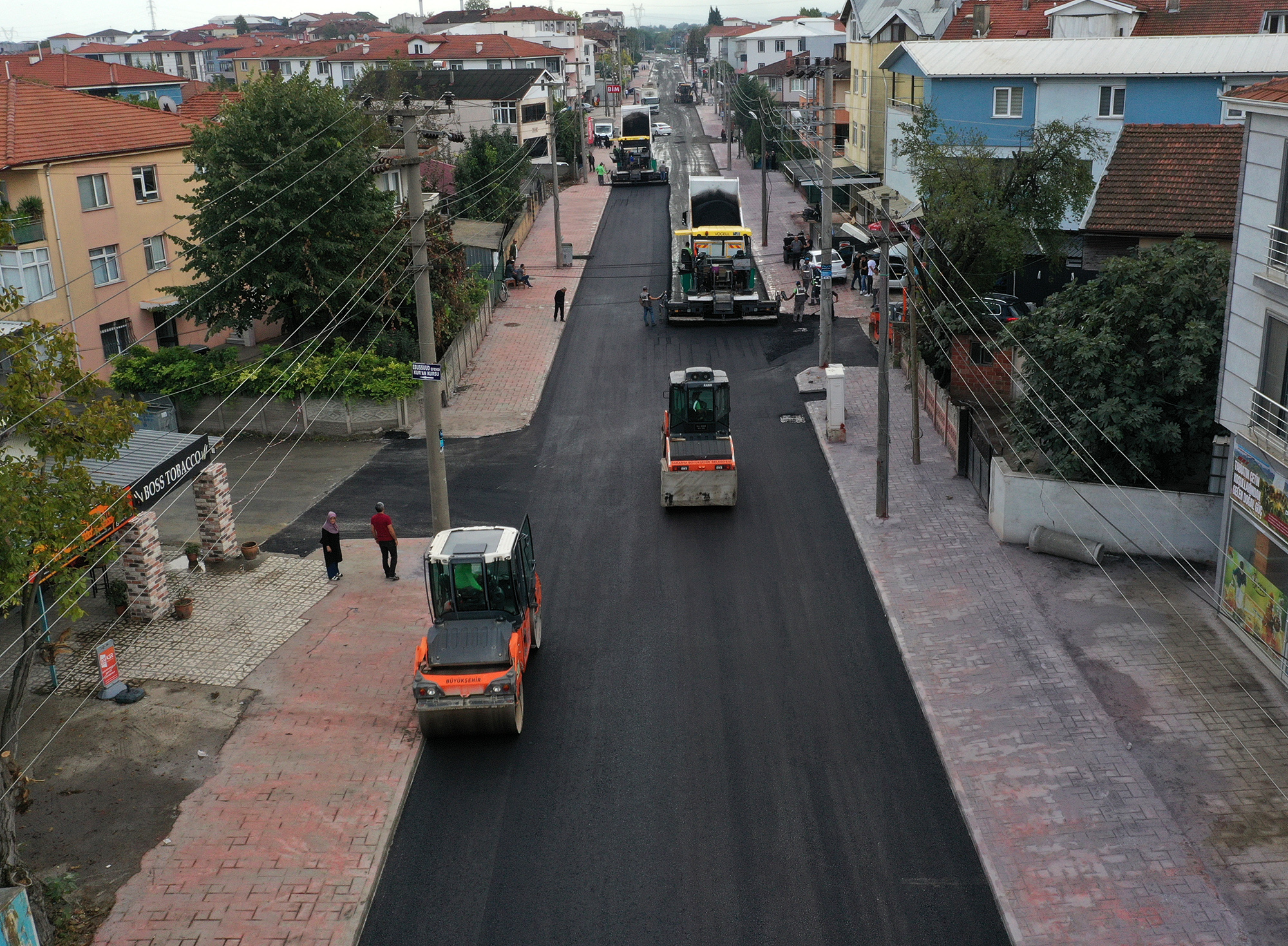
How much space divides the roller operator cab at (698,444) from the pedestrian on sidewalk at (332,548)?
699cm

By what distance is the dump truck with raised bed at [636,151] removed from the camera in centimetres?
7775

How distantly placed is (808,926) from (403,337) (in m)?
24.9

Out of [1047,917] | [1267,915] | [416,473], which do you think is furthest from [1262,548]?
[416,473]

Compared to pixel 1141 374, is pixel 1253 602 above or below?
below

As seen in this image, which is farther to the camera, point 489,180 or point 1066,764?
point 489,180

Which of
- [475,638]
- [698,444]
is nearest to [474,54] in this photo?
[698,444]

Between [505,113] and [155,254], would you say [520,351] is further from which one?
[505,113]

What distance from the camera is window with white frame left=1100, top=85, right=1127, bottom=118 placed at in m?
40.7

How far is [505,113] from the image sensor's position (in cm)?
7531

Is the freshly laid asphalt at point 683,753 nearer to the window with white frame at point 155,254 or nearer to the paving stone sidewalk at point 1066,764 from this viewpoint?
the paving stone sidewalk at point 1066,764

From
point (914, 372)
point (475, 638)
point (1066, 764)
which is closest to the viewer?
point (1066, 764)

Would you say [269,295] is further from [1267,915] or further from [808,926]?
[1267,915]

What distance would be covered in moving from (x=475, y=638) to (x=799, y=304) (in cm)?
2726

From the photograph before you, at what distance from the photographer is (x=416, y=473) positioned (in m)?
27.6
